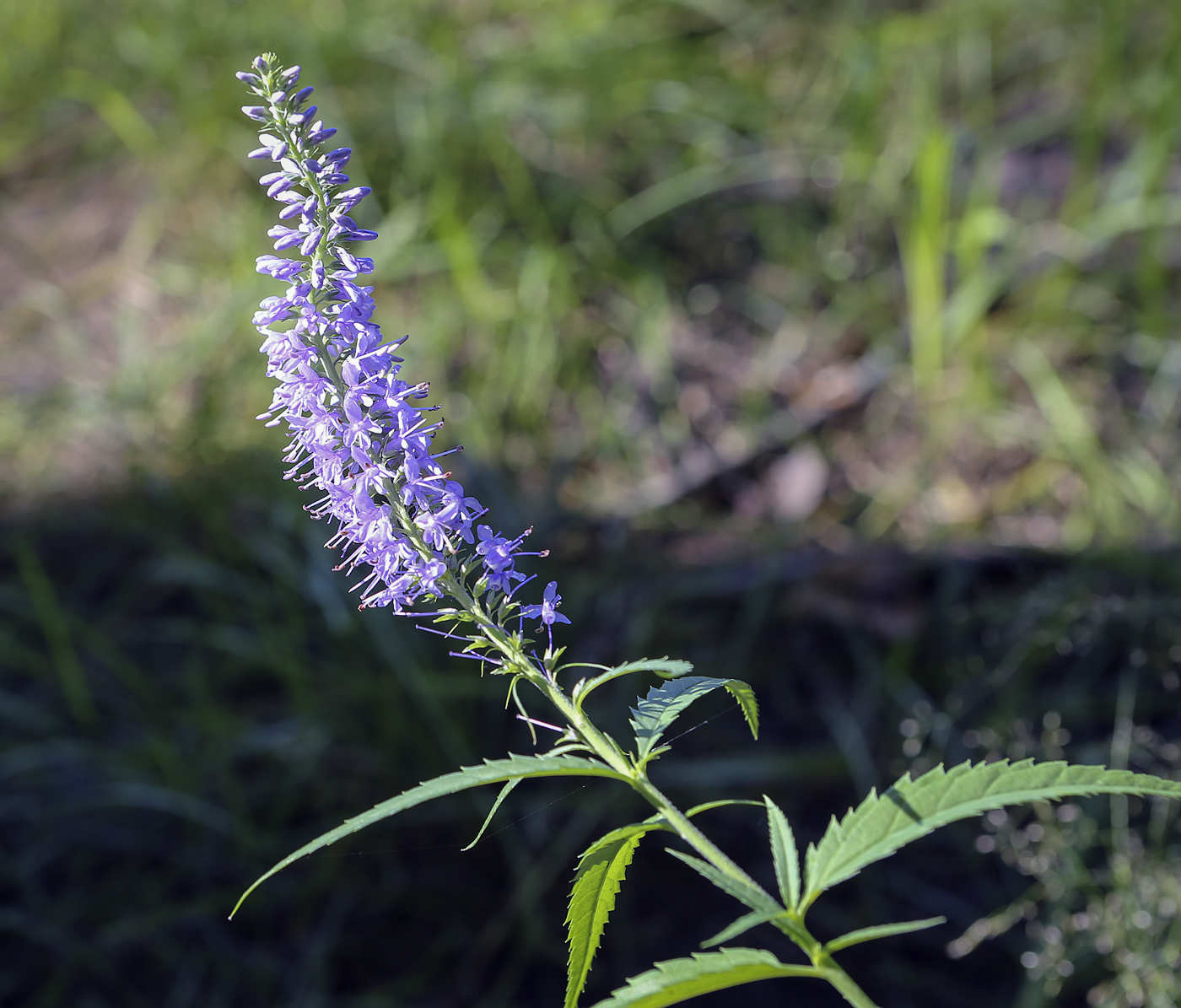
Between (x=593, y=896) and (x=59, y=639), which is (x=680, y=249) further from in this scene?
(x=593, y=896)

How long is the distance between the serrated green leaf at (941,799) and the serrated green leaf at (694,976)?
11cm

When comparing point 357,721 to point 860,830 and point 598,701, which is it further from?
point 860,830

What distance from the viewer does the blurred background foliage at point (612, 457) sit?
2.73 m

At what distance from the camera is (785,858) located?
3.81 feet

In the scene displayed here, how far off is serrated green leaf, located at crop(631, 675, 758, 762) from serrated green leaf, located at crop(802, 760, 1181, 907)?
159 mm

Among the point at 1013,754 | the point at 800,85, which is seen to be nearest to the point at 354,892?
the point at 1013,754

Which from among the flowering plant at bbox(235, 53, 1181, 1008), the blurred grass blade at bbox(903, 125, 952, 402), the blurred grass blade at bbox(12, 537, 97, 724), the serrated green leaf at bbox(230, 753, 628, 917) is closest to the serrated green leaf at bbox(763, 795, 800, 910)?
the flowering plant at bbox(235, 53, 1181, 1008)

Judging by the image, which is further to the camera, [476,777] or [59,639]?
[59,639]

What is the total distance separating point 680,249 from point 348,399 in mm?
3882

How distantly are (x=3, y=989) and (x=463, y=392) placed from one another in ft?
8.29

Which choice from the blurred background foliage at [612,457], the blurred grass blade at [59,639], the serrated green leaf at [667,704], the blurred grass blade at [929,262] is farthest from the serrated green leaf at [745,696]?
the blurred grass blade at [929,262]

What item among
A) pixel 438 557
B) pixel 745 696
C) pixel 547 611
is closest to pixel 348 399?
pixel 438 557

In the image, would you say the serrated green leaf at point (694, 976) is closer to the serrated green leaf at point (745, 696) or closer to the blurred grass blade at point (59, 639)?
the serrated green leaf at point (745, 696)

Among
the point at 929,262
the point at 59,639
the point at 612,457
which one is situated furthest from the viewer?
the point at 612,457
